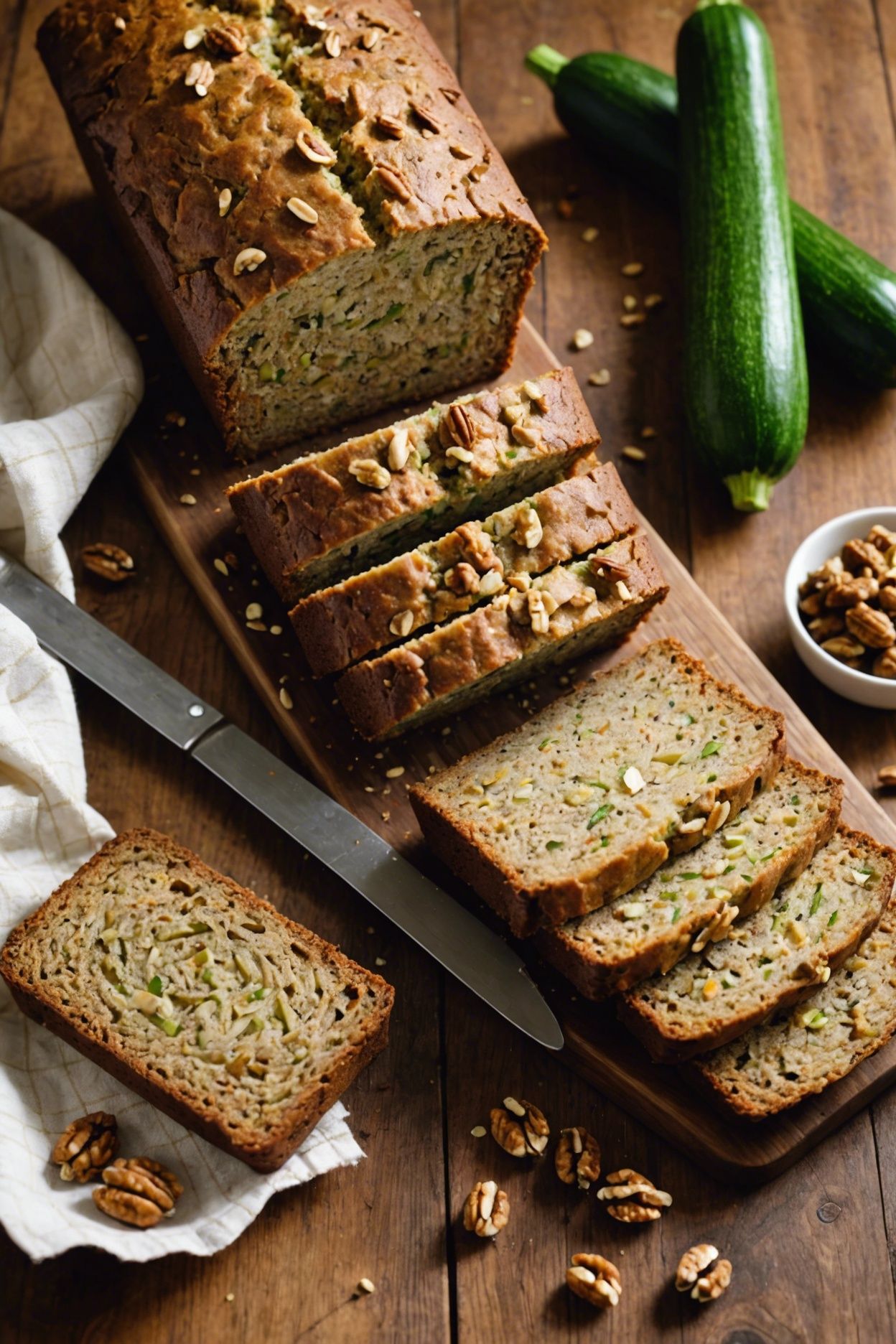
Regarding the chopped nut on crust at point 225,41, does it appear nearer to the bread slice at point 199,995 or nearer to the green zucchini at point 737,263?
the green zucchini at point 737,263

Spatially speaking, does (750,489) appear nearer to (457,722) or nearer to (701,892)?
(457,722)

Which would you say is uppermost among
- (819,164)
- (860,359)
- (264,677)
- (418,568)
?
(819,164)

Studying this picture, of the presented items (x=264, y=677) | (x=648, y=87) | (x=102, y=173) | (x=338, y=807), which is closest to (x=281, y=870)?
(x=338, y=807)

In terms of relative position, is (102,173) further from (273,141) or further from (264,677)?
(264,677)

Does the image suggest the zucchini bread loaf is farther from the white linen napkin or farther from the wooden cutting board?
the white linen napkin

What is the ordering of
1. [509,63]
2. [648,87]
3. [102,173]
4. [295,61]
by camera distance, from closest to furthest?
[295,61] < [102,173] < [648,87] < [509,63]
